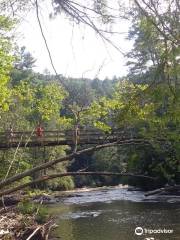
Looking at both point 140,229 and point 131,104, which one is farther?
point 140,229

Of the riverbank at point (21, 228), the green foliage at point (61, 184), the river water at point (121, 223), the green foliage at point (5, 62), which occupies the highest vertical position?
the green foliage at point (5, 62)

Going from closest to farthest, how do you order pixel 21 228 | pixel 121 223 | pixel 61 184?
pixel 21 228
pixel 121 223
pixel 61 184

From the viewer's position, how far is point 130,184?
143 ft

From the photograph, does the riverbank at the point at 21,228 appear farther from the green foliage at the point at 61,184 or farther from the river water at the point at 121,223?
the green foliage at the point at 61,184

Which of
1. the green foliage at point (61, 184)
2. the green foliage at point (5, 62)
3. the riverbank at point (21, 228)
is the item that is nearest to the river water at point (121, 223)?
the riverbank at point (21, 228)

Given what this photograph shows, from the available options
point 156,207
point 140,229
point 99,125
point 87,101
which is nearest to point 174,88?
point 87,101

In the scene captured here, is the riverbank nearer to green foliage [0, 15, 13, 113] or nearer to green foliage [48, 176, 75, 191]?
green foliage [0, 15, 13, 113]

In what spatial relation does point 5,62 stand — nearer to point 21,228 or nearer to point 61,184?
point 21,228

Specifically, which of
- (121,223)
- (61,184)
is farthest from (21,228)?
(61,184)

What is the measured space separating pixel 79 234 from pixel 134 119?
40.7 ft

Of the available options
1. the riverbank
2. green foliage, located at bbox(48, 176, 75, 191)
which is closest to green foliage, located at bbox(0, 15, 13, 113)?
the riverbank

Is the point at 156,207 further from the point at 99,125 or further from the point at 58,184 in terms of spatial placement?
the point at 58,184

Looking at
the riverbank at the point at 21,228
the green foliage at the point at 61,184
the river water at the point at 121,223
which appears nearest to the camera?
the riverbank at the point at 21,228

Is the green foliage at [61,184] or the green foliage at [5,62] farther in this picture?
the green foliage at [61,184]
